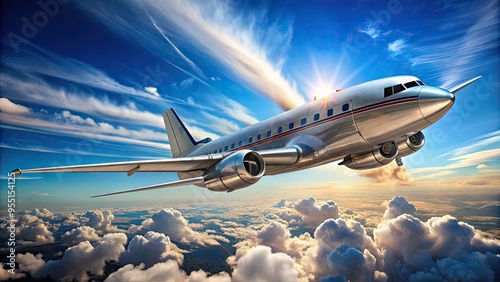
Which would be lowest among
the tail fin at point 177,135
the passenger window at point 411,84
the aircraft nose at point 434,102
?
the aircraft nose at point 434,102

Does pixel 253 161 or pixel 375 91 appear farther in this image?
pixel 375 91

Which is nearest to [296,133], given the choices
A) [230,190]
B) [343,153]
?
[343,153]

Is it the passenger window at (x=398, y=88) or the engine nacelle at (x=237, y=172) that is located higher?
the passenger window at (x=398, y=88)

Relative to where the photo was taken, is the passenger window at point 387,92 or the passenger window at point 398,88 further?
the passenger window at point 387,92

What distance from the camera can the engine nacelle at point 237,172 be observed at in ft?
30.8

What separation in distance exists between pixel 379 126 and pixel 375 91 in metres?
1.44

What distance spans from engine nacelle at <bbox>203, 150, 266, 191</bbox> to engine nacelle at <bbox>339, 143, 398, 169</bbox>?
6.70 m

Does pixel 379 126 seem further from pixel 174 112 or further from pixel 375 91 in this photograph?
pixel 174 112

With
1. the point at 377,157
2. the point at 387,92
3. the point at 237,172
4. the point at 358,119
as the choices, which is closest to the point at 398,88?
the point at 387,92

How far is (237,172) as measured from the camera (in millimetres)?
9391

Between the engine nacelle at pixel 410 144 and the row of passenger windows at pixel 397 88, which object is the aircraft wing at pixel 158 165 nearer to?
the row of passenger windows at pixel 397 88

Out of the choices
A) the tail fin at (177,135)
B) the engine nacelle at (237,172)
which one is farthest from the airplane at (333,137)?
the tail fin at (177,135)

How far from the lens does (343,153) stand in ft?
40.1

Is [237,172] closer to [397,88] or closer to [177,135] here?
[397,88]
